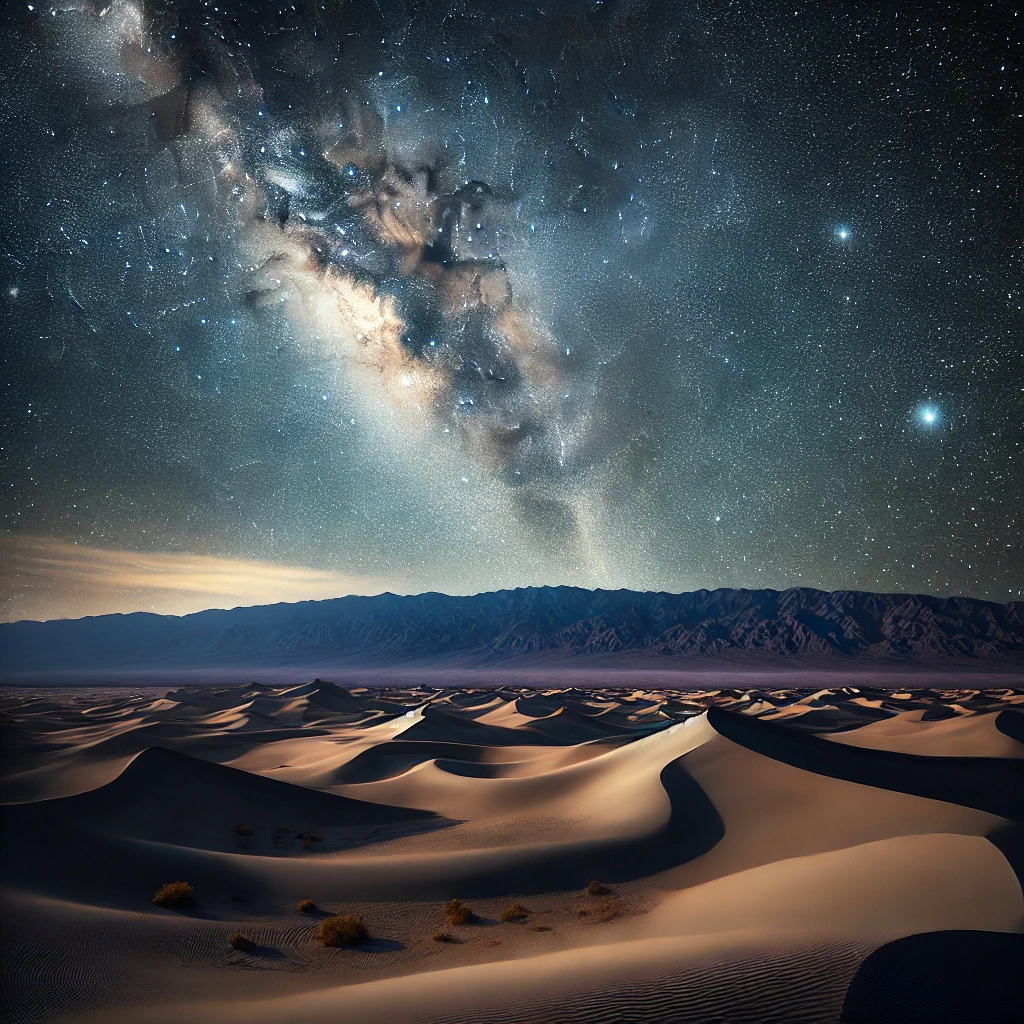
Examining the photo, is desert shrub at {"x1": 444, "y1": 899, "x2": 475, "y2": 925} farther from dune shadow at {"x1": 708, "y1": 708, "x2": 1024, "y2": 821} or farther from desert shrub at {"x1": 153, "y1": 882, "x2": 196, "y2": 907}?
dune shadow at {"x1": 708, "y1": 708, "x2": 1024, "y2": 821}

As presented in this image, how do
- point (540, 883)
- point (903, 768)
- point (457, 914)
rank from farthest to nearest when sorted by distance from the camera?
point (903, 768)
point (540, 883)
point (457, 914)

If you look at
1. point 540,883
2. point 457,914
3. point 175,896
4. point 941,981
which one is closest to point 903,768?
point 540,883

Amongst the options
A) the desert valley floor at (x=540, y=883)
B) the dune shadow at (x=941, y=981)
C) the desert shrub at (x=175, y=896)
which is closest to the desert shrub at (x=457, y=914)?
the desert valley floor at (x=540, y=883)

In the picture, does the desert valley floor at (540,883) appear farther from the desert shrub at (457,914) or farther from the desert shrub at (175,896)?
the desert shrub at (175,896)

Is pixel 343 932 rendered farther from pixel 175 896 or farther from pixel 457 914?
pixel 175 896

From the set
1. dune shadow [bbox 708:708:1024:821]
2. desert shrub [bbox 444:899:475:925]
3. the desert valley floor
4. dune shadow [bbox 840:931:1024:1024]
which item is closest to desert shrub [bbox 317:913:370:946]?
the desert valley floor

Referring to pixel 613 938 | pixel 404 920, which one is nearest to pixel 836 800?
pixel 613 938
